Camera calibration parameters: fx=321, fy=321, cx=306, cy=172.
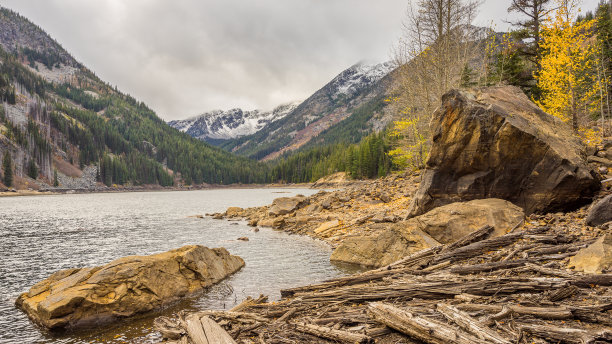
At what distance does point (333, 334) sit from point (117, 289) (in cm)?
921

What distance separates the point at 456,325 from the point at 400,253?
940 cm

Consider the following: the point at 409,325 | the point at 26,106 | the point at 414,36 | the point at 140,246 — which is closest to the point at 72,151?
the point at 26,106

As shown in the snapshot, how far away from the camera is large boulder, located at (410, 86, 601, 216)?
12562mm

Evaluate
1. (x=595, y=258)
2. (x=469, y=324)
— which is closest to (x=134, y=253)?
(x=469, y=324)

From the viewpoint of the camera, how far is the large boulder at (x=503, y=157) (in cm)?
1256

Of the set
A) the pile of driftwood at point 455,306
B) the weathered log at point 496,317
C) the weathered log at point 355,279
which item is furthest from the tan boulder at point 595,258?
the weathered log at point 355,279

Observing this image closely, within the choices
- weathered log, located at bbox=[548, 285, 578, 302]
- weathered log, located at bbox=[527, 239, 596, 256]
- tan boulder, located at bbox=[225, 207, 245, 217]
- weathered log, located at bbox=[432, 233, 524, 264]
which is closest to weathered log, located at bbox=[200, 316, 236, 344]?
weathered log, located at bbox=[548, 285, 578, 302]

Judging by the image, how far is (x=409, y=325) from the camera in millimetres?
5793

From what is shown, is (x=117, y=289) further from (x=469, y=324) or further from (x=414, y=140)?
(x=414, y=140)

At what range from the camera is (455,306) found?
6.35 meters

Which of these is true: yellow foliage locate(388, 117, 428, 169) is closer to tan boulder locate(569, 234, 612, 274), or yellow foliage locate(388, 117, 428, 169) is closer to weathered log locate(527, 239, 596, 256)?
weathered log locate(527, 239, 596, 256)

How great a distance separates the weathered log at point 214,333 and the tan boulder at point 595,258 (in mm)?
7691

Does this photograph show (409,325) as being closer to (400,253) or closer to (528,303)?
(528,303)

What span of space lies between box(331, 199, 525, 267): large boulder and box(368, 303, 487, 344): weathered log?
709cm
